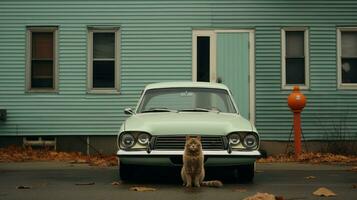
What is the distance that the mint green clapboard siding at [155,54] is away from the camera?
16.6m

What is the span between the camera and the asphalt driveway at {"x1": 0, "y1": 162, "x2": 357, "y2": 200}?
28.3 feet

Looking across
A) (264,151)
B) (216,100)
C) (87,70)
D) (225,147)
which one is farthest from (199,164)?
(87,70)

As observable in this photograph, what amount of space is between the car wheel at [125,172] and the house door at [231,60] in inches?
277

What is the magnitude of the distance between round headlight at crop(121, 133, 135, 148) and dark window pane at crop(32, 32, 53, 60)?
8018 millimetres

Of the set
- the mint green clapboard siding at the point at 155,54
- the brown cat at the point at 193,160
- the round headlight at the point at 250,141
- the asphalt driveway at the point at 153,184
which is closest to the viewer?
the asphalt driveway at the point at 153,184

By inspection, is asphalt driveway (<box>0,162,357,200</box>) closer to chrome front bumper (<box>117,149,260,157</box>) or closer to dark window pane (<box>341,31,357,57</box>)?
chrome front bumper (<box>117,149,260,157</box>)

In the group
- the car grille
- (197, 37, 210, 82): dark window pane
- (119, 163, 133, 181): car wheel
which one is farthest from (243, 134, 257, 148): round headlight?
(197, 37, 210, 82): dark window pane

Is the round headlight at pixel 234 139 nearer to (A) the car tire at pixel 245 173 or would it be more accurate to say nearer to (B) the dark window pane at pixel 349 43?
(A) the car tire at pixel 245 173

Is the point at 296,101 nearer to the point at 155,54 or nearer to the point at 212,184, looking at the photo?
the point at 155,54

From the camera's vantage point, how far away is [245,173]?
10117 mm

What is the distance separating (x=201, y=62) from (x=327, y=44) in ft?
10.7

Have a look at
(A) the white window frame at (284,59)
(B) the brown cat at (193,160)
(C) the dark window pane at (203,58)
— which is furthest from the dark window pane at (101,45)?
(B) the brown cat at (193,160)

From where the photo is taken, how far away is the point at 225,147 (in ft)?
30.8

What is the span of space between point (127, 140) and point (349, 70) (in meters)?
9.26
